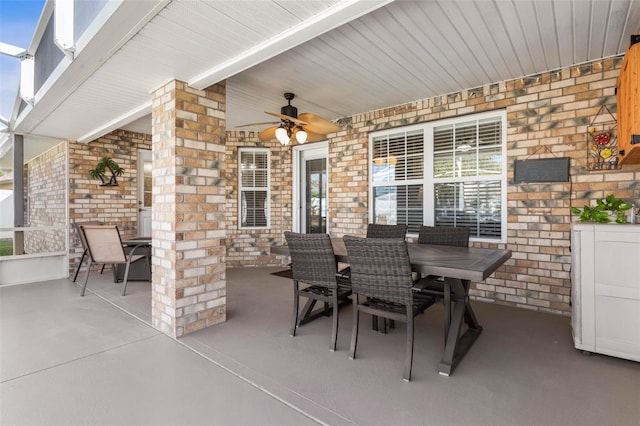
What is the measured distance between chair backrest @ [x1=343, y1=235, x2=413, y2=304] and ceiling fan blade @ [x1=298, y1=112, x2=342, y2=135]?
5.17ft

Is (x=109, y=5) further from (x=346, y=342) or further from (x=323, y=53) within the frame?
(x=346, y=342)

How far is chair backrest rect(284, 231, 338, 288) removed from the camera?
8.52 feet

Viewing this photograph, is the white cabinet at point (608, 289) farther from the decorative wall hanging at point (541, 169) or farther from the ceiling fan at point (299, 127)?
the ceiling fan at point (299, 127)

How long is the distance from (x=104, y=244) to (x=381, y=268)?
3971 mm

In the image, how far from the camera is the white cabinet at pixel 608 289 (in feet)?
7.39

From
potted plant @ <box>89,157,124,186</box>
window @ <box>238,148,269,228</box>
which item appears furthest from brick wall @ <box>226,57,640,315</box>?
potted plant @ <box>89,157,124,186</box>

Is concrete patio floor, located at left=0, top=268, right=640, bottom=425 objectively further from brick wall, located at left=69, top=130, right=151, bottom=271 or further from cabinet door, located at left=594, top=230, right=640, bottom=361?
brick wall, located at left=69, top=130, right=151, bottom=271

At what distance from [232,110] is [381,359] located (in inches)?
152

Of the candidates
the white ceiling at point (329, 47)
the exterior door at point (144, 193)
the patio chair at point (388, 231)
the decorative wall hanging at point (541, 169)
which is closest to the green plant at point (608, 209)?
the decorative wall hanging at point (541, 169)

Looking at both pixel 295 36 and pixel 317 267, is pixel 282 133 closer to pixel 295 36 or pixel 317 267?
pixel 295 36

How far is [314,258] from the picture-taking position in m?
2.67

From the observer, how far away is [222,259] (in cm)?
317

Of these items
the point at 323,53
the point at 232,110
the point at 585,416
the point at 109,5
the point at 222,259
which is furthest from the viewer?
the point at 232,110

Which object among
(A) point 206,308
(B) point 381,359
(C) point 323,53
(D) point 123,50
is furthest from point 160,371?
(C) point 323,53
